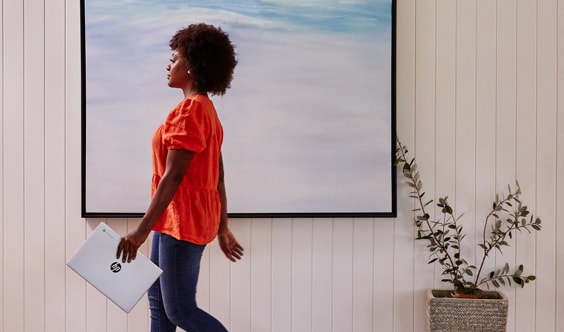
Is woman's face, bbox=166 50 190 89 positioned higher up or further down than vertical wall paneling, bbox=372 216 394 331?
higher up

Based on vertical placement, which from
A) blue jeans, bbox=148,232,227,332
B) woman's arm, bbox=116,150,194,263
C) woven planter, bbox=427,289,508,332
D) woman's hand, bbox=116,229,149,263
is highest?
woman's arm, bbox=116,150,194,263

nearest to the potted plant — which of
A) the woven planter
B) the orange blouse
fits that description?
the woven planter

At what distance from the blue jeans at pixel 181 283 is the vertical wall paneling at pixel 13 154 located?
26.2 inches

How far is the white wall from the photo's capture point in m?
2.09

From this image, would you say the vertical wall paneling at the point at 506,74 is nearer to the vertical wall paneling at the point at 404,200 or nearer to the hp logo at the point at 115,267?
the vertical wall paneling at the point at 404,200

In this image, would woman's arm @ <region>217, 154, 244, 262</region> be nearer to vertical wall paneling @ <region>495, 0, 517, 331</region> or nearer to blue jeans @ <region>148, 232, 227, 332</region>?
blue jeans @ <region>148, 232, 227, 332</region>

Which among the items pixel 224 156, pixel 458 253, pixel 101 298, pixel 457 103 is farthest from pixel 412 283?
pixel 101 298

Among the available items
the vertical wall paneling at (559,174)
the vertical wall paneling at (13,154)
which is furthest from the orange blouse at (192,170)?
the vertical wall paneling at (559,174)

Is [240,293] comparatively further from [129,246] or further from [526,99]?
[526,99]

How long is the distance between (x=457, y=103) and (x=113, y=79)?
1230mm

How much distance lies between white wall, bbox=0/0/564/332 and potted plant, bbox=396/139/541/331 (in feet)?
0.14

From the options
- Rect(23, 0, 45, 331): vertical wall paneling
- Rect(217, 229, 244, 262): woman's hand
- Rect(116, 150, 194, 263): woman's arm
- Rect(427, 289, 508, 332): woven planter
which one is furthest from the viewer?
Rect(23, 0, 45, 331): vertical wall paneling

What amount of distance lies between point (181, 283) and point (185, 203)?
0.24 meters

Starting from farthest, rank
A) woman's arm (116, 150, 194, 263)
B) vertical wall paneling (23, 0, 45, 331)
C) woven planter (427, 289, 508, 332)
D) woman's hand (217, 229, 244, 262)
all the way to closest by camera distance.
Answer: vertical wall paneling (23, 0, 45, 331)
woman's hand (217, 229, 244, 262)
woven planter (427, 289, 508, 332)
woman's arm (116, 150, 194, 263)
